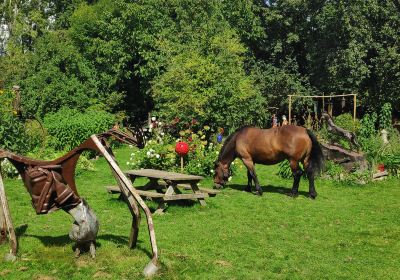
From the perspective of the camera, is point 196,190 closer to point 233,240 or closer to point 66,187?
point 233,240

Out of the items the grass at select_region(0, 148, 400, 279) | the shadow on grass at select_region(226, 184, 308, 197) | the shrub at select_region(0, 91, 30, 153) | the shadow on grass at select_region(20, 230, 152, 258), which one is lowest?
the shadow on grass at select_region(226, 184, 308, 197)

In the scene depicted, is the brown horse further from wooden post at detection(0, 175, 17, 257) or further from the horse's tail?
wooden post at detection(0, 175, 17, 257)

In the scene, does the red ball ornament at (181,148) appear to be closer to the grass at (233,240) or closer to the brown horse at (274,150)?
the brown horse at (274,150)

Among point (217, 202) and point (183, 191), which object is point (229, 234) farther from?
point (183, 191)

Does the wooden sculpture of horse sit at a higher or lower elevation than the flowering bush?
higher

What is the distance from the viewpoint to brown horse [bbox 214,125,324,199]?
12492mm

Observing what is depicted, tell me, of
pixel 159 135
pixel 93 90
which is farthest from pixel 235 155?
pixel 93 90

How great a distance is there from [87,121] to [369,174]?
1200 centimetres

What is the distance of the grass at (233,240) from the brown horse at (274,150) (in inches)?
23.2

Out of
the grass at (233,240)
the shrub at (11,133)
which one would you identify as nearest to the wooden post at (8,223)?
the grass at (233,240)

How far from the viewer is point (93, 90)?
2978 cm

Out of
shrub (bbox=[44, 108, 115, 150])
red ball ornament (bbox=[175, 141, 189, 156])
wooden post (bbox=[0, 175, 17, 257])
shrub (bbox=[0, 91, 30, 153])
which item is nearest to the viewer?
wooden post (bbox=[0, 175, 17, 257])

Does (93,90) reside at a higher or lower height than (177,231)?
higher

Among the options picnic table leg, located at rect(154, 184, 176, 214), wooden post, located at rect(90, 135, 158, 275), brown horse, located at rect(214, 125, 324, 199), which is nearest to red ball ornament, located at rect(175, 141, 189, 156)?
brown horse, located at rect(214, 125, 324, 199)
